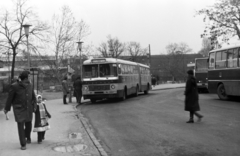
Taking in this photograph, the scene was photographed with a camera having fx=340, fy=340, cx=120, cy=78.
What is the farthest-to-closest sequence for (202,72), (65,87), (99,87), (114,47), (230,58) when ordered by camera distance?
1. (114,47)
2. (202,72)
3. (99,87)
4. (65,87)
5. (230,58)

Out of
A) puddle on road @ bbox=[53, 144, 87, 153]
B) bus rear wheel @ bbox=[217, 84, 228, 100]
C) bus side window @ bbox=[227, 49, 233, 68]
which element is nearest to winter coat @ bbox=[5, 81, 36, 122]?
puddle on road @ bbox=[53, 144, 87, 153]

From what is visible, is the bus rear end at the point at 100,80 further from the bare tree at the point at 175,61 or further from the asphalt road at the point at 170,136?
the bare tree at the point at 175,61

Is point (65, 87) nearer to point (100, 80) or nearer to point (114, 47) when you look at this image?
point (100, 80)

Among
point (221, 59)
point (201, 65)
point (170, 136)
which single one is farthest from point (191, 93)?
point (201, 65)

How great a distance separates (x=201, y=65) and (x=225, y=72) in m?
10.6

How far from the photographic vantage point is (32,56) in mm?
33625

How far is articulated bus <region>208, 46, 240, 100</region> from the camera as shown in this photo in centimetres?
1880

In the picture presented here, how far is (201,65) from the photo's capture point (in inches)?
1192

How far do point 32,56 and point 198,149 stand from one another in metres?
28.6

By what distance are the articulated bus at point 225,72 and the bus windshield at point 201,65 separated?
7.97 m

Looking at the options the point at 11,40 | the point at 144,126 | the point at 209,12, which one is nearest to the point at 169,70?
the point at 209,12

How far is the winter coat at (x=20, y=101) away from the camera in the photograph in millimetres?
7502

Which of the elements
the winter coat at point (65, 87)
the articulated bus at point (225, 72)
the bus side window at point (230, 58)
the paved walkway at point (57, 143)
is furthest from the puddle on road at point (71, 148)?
the bus side window at point (230, 58)

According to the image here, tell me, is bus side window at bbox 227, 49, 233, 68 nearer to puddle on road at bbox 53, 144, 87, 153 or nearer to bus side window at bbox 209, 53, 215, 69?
bus side window at bbox 209, 53, 215, 69
